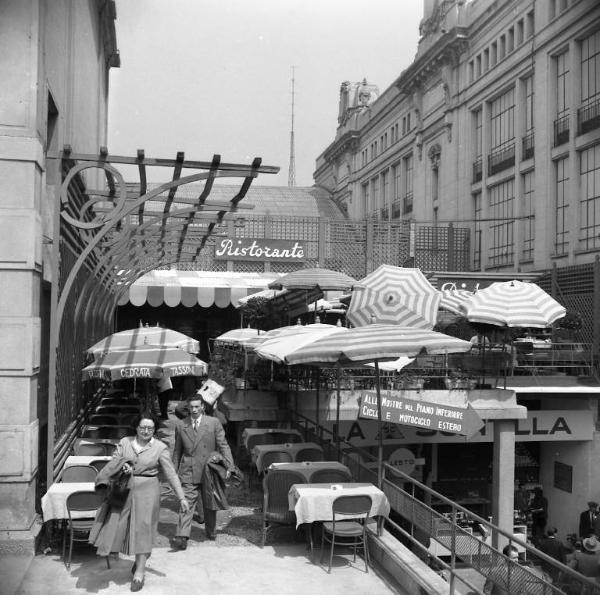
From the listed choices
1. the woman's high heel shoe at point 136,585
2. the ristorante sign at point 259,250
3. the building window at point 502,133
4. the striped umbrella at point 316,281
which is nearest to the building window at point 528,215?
the building window at point 502,133

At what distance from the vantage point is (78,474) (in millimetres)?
9188

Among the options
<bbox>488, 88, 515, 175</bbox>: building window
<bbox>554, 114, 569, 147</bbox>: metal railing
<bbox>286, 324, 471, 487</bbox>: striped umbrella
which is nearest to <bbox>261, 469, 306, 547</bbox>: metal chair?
<bbox>286, 324, 471, 487</bbox>: striped umbrella

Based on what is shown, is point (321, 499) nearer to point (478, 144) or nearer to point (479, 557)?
point (479, 557)

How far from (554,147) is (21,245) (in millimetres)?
24299

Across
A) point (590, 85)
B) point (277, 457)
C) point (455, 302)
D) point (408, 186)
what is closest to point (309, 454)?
point (277, 457)

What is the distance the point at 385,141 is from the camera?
4991cm

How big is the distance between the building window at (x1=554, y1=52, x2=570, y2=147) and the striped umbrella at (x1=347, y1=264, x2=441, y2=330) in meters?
12.7

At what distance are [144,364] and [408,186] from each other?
34790mm

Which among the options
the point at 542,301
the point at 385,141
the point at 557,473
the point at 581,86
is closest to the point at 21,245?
the point at 542,301

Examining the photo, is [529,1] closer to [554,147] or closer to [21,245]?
[554,147]

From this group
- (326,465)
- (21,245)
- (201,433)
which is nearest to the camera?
(21,245)

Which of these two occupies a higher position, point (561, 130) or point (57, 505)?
point (561, 130)

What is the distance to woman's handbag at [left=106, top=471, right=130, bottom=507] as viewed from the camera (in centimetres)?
728

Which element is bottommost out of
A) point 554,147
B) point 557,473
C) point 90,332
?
point 557,473
